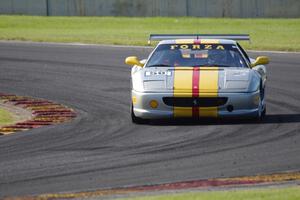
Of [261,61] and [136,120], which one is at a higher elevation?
[261,61]

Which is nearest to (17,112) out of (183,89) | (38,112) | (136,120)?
(38,112)

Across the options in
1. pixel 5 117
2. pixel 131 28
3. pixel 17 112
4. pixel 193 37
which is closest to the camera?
pixel 5 117

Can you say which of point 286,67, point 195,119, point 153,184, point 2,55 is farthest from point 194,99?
point 2,55

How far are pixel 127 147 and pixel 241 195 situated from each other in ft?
10.9

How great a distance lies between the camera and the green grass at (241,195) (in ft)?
28.7

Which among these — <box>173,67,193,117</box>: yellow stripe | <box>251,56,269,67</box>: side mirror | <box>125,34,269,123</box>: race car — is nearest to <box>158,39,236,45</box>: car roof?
<box>125,34,269,123</box>: race car

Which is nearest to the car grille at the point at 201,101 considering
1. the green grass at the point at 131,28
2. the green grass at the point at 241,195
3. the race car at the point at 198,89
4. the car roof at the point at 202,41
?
the race car at the point at 198,89

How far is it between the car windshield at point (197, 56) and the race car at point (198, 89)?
0.6 inches

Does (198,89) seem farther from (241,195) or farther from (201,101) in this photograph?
(241,195)

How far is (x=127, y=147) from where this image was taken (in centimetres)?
1200

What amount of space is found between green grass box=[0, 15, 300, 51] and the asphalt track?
39.2ft

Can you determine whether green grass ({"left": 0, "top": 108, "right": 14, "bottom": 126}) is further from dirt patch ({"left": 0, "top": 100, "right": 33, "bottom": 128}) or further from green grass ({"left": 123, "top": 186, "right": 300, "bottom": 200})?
green grass ({"left": 123, "top": 186, "right": 300, "bottom": 200})

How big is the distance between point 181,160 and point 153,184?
1380mm

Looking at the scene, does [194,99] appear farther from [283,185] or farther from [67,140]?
[283,185]
